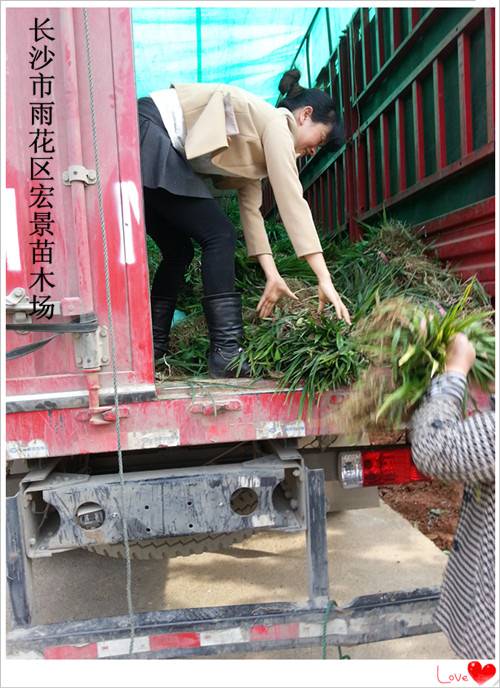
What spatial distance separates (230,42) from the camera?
214 inches

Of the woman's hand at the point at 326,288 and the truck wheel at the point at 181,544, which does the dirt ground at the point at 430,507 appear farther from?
the woman's hand at the point at 326,288

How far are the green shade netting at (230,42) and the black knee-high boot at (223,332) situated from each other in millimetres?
3279

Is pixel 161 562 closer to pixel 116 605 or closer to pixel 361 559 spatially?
pixel 116 605

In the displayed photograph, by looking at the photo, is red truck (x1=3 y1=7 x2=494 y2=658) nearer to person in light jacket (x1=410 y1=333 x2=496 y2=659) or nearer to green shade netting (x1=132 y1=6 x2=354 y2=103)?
person in light jacket (x1=410 y1=333 x2=496 y2=659)

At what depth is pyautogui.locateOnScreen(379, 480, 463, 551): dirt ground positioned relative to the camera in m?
3.79

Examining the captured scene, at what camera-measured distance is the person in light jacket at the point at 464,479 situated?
4.35ft

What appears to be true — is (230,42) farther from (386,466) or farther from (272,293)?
(386,466)

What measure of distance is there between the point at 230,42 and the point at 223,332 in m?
4.33

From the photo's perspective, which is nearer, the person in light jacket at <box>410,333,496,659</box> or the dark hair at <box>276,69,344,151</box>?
the person in light jacket at <box>410,333,496,659</box>

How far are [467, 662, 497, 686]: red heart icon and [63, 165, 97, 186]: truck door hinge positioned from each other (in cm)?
187

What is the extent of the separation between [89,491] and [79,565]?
80.0 inches

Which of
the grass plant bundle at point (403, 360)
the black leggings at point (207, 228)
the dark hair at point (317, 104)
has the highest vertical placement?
the dark hair at point (317, 104)

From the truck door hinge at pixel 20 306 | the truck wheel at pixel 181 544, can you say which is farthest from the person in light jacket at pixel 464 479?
the truck door hinge at pixel 20 306

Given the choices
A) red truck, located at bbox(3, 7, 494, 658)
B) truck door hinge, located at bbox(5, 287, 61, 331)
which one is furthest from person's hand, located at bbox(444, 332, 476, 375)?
truck door hinge, located at bbox(5, 287, 61, 331)
